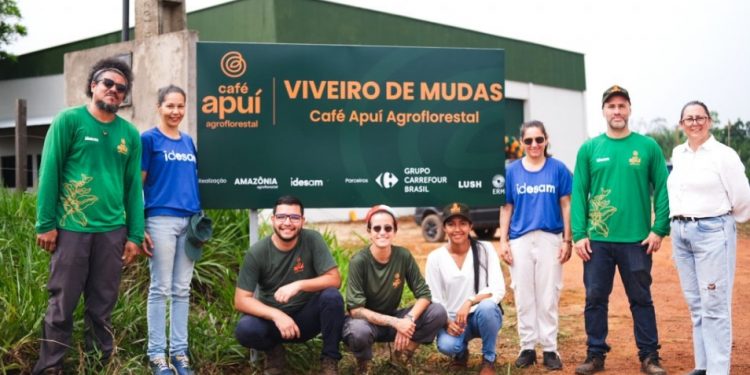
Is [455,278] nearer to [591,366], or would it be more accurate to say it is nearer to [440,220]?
[591,366]

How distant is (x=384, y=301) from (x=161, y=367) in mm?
1545

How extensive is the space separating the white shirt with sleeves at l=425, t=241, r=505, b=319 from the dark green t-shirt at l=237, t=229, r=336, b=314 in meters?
0.78

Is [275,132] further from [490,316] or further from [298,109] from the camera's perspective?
[490,316]

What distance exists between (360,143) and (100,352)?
2409mm

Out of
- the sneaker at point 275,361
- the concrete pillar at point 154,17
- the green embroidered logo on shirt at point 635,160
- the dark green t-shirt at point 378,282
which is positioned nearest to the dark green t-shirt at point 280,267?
the dark green t-shirt at point 378,282

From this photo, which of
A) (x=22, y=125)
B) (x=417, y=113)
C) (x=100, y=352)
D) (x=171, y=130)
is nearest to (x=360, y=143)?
(x=417, y=113)

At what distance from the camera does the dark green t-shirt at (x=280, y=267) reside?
193 inches

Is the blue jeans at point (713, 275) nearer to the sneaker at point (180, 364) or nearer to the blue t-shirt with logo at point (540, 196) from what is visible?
the blue t-shirt with logo at point (540, 196)

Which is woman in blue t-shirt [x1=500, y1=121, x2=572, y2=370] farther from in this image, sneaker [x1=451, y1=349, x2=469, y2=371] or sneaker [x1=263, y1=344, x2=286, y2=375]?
sneaker [x1=263, y1=344, x2=286, y2=375]

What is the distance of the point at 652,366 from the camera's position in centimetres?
513

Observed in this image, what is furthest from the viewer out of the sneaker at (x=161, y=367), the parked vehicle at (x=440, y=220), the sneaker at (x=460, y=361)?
the parked vehicle at (x=440, y=220)

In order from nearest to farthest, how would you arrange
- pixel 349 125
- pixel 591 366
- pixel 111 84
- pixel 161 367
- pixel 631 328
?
pixel 111 84, pixel 161 367, pixel 591 366, pixel 349 125, pixel 631 328

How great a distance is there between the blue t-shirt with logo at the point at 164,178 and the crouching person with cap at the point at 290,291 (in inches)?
23.0

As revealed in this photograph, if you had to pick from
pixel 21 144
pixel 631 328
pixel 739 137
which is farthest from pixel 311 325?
pixel 739 137
